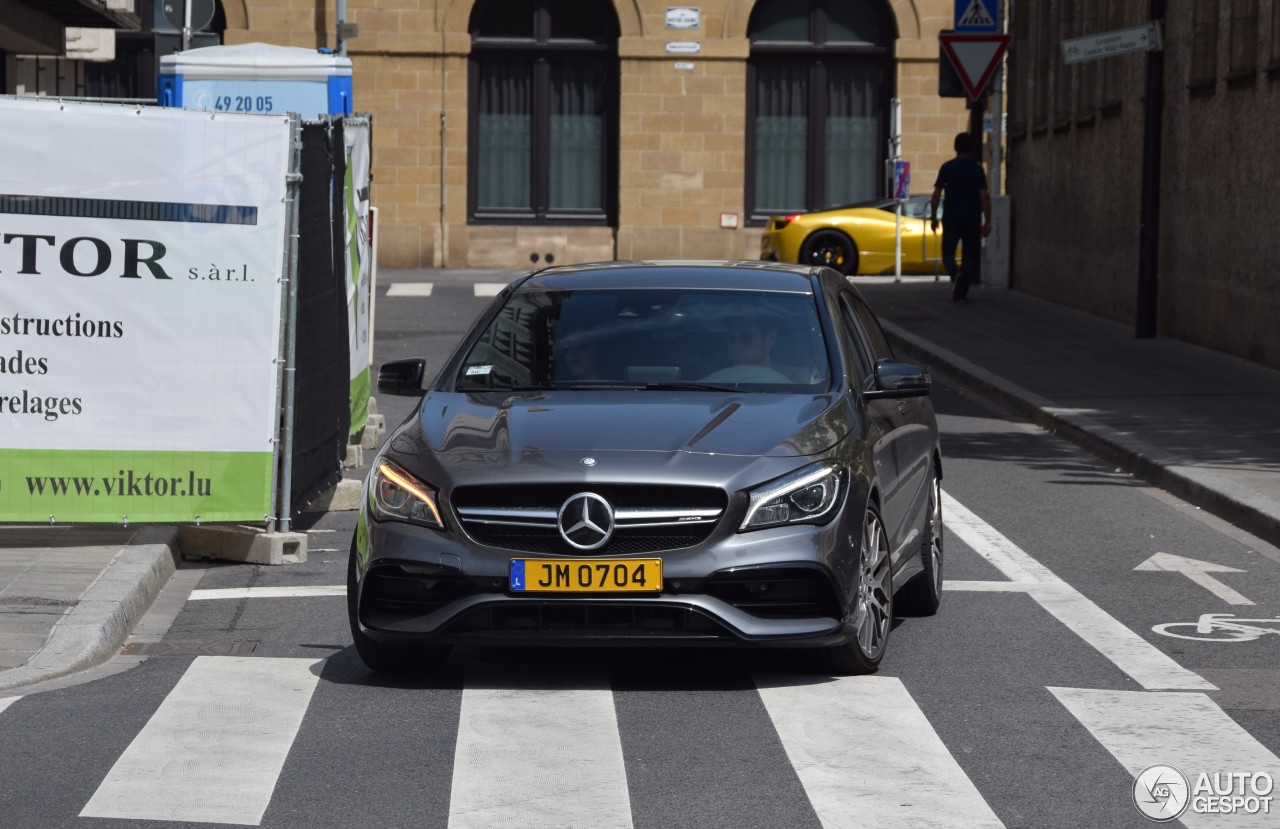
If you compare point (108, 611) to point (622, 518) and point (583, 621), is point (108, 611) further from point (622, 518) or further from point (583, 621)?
point (622, 518)

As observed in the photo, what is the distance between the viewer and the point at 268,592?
9.82 meters

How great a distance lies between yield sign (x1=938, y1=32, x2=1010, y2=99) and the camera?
Result: 25672 millimetres

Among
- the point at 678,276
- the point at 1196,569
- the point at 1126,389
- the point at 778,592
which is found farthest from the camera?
the point at 1126,389

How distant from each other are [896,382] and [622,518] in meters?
1.58

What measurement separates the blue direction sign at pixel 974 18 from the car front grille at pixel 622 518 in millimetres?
19902

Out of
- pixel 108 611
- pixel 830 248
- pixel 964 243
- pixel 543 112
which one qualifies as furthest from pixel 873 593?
pixel 543 112

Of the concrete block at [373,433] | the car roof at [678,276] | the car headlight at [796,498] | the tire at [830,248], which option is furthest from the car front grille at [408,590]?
the tire at [830,248]

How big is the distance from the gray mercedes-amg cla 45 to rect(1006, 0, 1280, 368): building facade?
10.2 metres

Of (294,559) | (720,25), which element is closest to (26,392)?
(294,559)

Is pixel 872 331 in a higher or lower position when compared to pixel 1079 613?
higher

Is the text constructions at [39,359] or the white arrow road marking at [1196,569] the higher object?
the text constructions at [39,359]

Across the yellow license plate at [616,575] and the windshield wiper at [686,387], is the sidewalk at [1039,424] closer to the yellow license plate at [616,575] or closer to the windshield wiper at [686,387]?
the yellow license plate at [616,575]

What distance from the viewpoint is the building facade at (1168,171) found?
19.4 metres

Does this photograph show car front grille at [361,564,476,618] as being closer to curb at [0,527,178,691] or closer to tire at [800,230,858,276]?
curb at [0,527,178,691]
